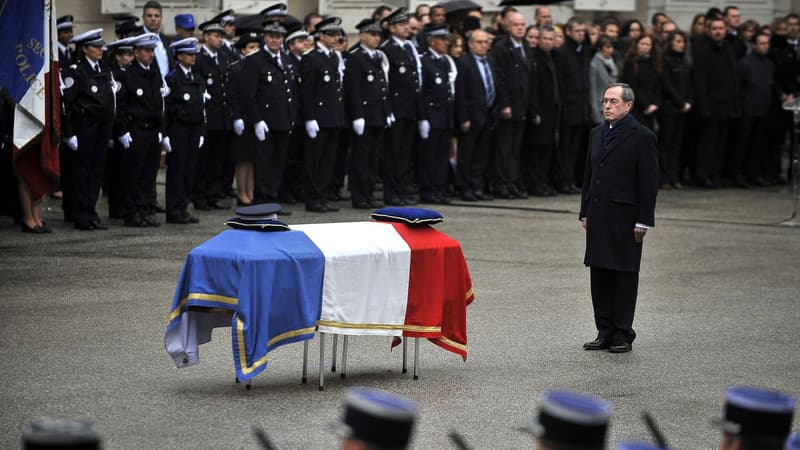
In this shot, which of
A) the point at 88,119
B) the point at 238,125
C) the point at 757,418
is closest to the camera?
the point at 757,418

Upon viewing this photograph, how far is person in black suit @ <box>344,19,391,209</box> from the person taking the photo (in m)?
15.2

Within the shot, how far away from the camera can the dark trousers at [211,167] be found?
1498 cm

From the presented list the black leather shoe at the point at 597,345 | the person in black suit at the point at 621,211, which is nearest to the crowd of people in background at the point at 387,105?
the person in black suit at the point at 621,211

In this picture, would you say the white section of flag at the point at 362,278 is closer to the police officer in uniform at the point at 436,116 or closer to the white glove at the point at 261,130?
the white glove at the point at 261,130

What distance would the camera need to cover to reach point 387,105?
15.4 m

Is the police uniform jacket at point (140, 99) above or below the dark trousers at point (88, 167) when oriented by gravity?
above

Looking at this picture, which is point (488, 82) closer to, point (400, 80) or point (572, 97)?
point (400, 80)

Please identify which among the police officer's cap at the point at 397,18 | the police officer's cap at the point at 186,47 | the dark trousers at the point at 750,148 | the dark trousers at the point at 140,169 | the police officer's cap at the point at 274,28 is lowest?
the dark trousers at the point at 750,148

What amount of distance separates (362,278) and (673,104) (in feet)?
40.0

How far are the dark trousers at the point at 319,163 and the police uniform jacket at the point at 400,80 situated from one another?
80 centimetres

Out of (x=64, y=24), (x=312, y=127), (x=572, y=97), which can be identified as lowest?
(x=312, y=127)

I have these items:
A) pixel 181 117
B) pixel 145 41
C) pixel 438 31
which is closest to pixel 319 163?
pixel 181 117

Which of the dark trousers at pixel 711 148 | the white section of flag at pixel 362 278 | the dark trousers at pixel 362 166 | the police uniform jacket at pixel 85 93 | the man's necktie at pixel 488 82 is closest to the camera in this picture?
the white section of flag at pixel 362 278

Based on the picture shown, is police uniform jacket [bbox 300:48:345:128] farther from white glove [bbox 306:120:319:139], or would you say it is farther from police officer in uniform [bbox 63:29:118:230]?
police officer in uniform [bbox 63:29:118:230]
